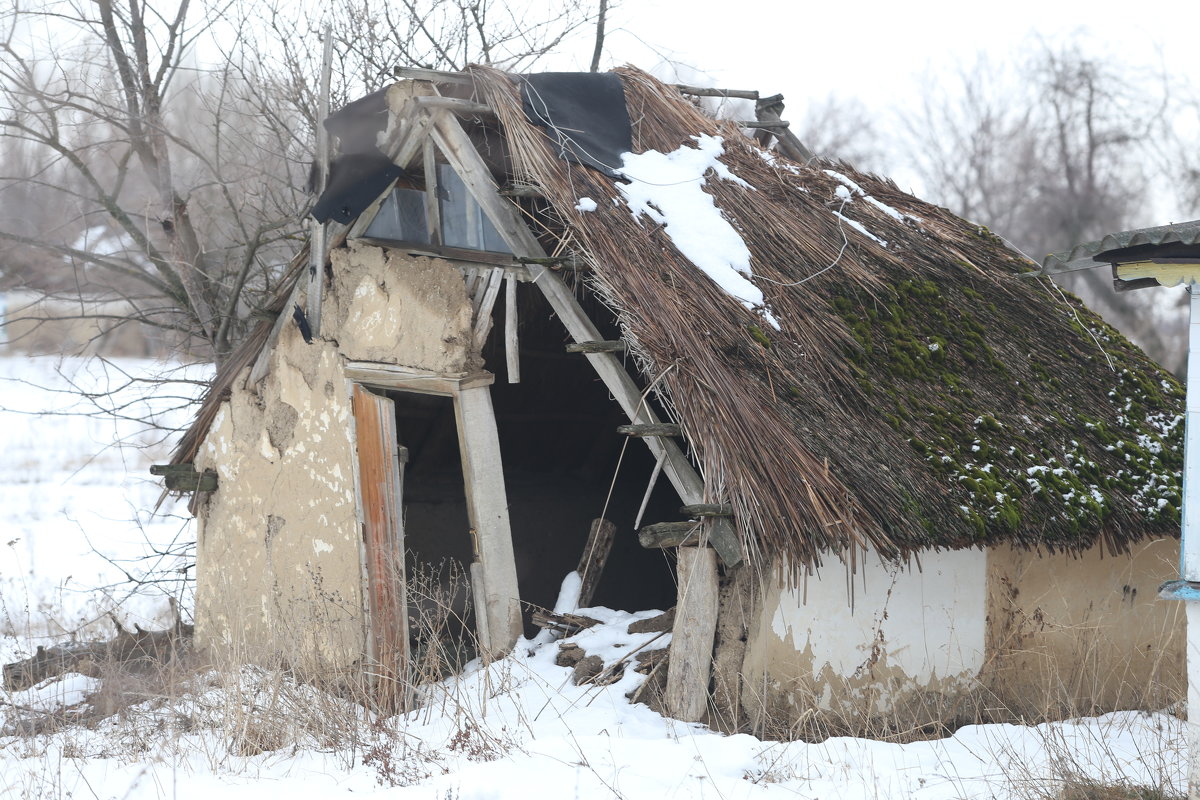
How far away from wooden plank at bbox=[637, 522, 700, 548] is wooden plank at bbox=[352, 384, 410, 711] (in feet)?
5.83

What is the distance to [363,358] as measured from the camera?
662cm

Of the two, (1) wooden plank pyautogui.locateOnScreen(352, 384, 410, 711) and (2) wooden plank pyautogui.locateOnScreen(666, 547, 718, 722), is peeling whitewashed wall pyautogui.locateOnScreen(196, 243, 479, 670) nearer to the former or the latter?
(1) wooden plank pyautogui.locateOnScreen(352, 384, 410, 711)

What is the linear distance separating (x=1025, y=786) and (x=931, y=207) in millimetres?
5533

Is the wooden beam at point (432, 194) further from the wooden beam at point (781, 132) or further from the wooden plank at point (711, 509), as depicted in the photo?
the wooden beam at point (781, 132)

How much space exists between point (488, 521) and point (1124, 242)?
11.7ft

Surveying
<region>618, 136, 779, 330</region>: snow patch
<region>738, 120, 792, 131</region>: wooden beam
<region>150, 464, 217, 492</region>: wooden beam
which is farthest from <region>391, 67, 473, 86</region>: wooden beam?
<region>150, 464, 217, 492</region>: wooden beam

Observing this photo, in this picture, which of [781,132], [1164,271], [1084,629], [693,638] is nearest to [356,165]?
[693,638]

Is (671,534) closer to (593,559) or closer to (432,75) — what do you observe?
(593,559)

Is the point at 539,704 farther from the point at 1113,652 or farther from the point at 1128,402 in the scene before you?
the point at 1128,402

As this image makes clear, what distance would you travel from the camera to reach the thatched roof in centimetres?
500

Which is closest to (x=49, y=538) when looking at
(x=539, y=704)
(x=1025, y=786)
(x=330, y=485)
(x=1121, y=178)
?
(x=330, y=485)

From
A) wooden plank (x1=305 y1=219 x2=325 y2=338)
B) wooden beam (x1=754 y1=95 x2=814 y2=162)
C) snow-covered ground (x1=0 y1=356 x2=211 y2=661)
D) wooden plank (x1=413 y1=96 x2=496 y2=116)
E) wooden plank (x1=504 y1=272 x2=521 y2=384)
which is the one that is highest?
wooden beam (x1=754 y1=95 x2=814 y2=162)

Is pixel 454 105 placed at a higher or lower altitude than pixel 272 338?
higher

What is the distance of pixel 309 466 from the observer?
22.4ft
